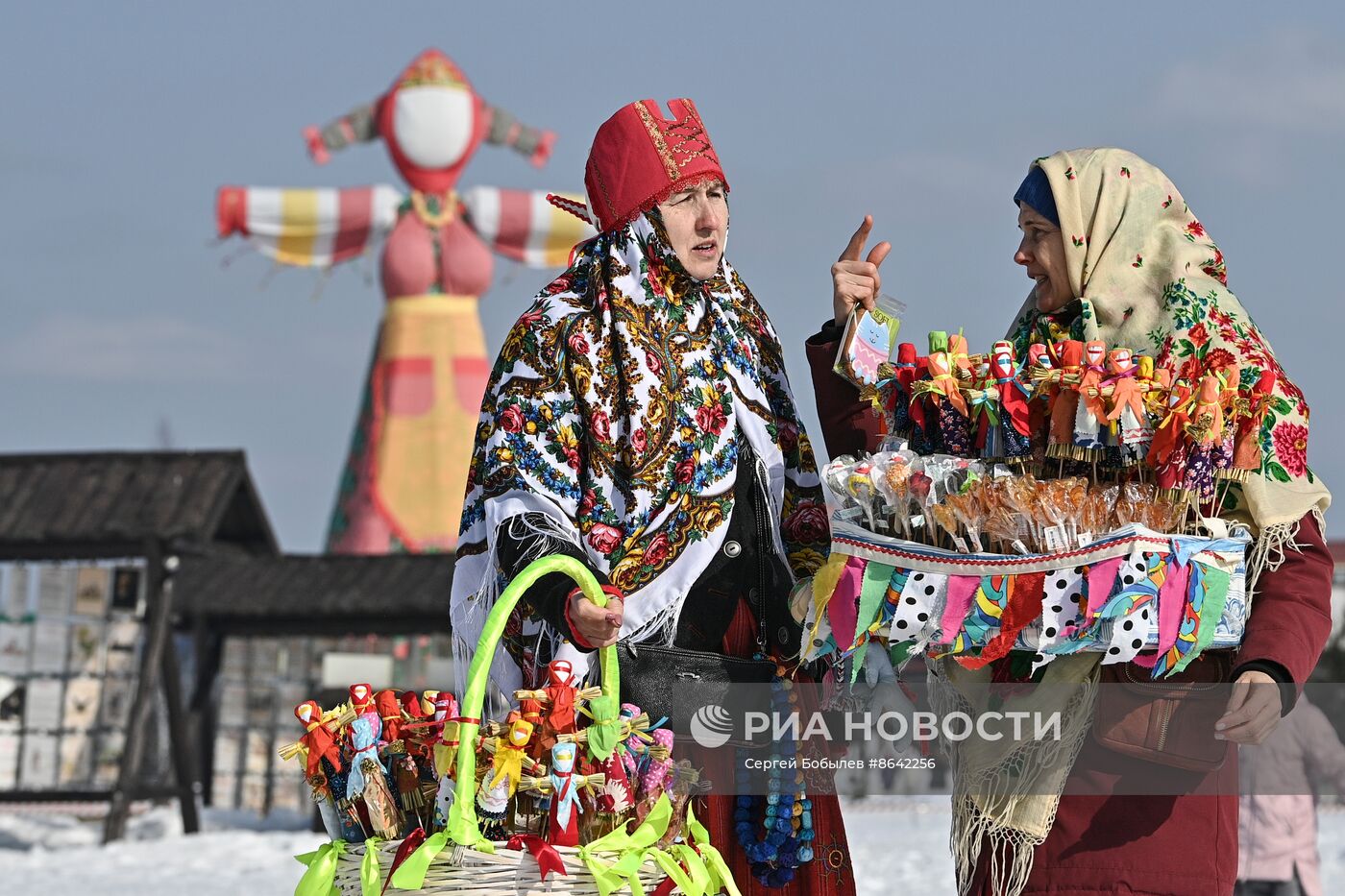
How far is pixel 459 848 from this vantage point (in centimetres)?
246

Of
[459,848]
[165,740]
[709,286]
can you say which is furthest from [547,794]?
[165,740]

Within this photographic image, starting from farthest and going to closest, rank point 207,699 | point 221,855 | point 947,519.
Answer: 1. point 207,699
2. point 221,855
3. point 947,519

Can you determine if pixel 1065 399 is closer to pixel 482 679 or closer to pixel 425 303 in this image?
pixel 482 679

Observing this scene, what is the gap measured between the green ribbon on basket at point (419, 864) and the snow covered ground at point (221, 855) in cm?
540

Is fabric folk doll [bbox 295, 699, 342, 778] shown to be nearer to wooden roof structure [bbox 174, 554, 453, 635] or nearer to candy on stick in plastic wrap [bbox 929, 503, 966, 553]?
candy on stick in plastic wrap [bbox 929, 503, 966, 553]

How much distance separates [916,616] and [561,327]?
91 centimetres

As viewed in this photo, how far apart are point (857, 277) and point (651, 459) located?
0.52 m

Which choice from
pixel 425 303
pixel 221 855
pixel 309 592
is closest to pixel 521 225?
pixel 425 303

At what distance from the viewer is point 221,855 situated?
958cm

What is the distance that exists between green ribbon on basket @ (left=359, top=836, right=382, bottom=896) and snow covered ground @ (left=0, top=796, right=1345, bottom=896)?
17.5ft

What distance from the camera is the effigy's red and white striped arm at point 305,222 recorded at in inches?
685

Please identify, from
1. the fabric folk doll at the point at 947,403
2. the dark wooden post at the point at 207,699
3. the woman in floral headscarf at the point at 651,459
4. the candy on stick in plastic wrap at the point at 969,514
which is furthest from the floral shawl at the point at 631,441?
the dark wooden post at the point at 207,699

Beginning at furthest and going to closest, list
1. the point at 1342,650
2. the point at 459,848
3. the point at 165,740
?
the point at 1342,650, the point at 165,740, the point at 459,848

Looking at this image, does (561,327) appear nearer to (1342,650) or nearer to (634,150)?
(634,150)
